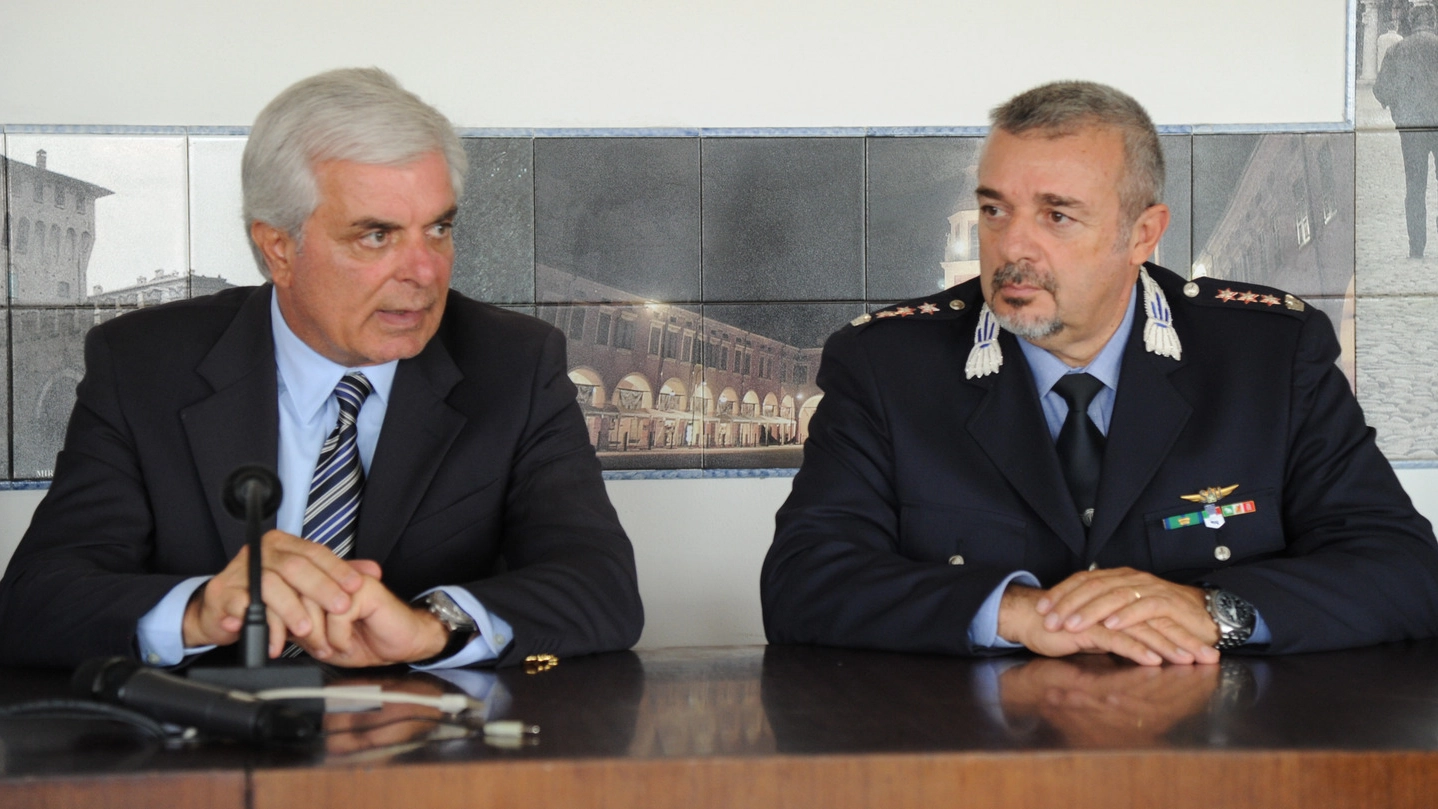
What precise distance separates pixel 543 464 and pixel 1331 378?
125 cm

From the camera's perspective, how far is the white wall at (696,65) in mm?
3375

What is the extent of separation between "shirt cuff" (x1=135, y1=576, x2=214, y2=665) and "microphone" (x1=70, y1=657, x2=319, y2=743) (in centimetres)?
37

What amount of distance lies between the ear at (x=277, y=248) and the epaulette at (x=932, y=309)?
0.92 m

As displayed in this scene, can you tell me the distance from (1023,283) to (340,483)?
1.08 meters

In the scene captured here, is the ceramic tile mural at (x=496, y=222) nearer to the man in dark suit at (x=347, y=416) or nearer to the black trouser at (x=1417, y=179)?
the man in dark suit at (x=347, y=416)

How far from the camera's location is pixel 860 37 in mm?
3502

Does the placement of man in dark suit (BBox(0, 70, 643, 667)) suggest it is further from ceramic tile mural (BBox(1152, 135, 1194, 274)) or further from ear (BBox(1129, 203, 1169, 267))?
ceramic tile mural (BBox(1152, 135, 1194, 274))

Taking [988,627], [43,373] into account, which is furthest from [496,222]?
[988,627]

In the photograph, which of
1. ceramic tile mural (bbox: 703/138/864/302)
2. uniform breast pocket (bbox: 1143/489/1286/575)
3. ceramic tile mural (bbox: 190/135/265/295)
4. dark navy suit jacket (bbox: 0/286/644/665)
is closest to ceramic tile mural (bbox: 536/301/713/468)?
ceramic tile mural (bbox: 703/138/864/302)

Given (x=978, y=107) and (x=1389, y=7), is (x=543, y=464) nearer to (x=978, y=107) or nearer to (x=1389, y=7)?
(x=978, y=107)

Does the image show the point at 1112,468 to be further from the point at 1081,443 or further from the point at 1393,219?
the point at 1393,219

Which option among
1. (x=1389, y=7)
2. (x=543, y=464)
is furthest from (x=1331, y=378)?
(x=1389, y=7)

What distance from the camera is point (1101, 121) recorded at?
2.23 metres

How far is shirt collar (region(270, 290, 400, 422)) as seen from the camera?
6.81 ft
